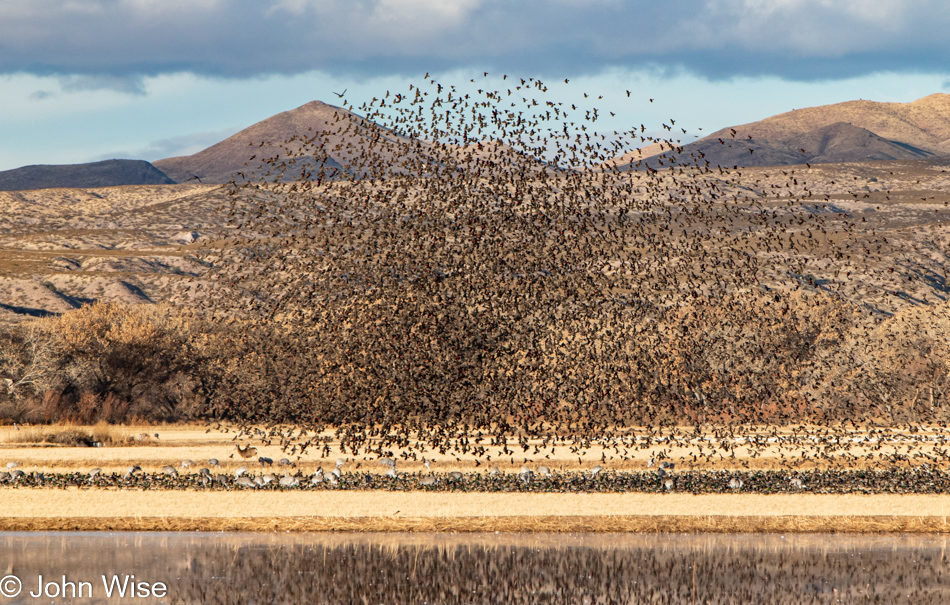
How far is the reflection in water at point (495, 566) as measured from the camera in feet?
37.9

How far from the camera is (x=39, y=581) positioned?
11.8 m

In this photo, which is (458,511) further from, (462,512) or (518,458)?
(518,458)

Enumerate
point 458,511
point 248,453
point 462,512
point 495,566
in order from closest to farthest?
point 495,566 < point 462,512 < point 458,511 < point 248,453

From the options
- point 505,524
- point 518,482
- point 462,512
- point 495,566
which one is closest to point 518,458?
point 518,482

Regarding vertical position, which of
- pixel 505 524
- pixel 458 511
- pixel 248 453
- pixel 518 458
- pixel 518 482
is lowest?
pixel 518 458

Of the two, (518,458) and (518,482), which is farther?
(518,458)

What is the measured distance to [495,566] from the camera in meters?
13.2

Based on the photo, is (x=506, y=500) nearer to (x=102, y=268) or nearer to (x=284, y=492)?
(x=284, y=492)

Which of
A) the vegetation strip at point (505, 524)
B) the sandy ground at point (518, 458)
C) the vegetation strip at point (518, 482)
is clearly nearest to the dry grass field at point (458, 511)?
the vegetation strip at point (505, 524)

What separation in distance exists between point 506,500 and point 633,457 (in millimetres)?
10271

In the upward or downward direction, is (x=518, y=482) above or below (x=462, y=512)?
below

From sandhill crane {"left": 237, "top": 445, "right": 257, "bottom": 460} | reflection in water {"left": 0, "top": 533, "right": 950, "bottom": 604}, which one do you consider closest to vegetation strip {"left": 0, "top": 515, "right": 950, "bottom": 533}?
reflection in water {"left": 0, "top": 533, "right": 950, "bottom": 604}
